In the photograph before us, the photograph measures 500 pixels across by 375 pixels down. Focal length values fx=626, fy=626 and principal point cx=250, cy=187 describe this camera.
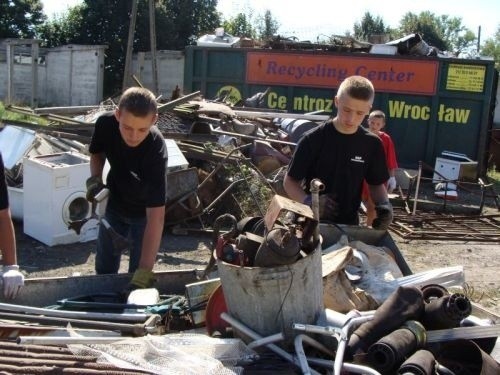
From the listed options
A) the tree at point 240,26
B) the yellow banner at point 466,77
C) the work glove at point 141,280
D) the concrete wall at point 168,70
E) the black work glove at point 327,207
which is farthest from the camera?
the tree at point 240,26

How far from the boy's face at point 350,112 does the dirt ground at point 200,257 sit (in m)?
2.41

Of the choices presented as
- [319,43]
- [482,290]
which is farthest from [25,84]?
[482,290]

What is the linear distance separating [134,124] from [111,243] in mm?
780

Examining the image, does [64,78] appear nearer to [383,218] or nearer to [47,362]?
[383,218]

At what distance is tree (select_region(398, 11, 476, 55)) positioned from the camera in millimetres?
46281

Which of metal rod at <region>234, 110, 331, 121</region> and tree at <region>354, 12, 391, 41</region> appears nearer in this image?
metal rod at <region>234, 110, 331, 121</region>

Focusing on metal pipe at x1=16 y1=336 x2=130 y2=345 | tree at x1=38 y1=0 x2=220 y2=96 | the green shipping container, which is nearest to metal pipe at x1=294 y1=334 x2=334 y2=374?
metal pipe at x1=16 y1=336 x2=130 y2=345

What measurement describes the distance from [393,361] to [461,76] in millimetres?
9734

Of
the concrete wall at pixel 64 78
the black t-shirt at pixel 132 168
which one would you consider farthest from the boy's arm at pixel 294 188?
the concrete wall at pixel 64 78

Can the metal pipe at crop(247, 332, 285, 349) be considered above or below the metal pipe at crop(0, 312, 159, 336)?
above

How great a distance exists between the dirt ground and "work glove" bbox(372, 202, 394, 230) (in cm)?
227

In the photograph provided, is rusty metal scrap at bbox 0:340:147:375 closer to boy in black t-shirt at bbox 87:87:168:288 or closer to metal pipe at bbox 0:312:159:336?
metal pipe at bbox 0:312:159:336

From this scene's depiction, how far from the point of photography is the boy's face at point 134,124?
2.86 meters

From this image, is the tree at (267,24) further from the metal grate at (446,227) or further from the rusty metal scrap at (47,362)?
the rusty metal scrap at (47,362)
